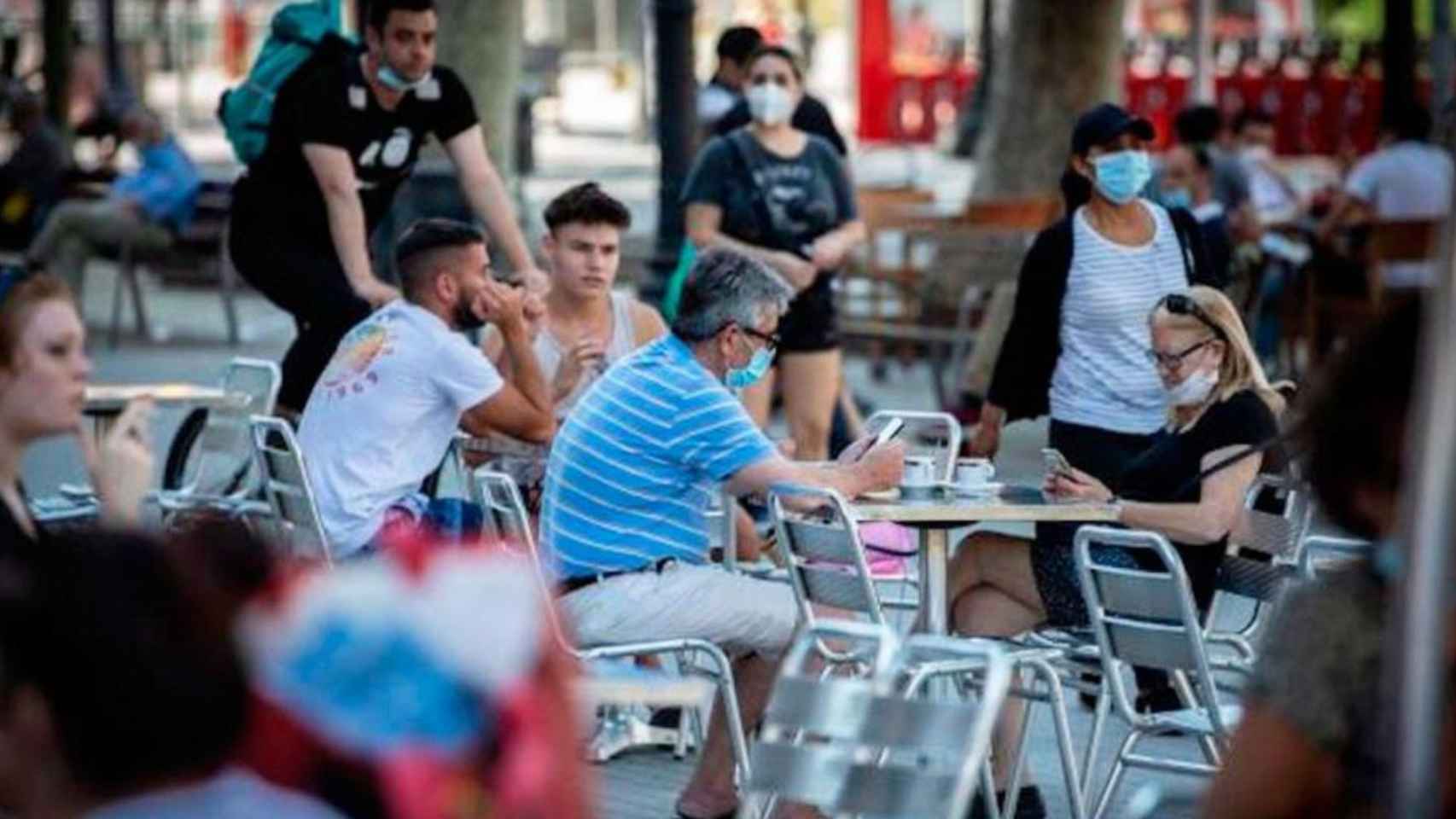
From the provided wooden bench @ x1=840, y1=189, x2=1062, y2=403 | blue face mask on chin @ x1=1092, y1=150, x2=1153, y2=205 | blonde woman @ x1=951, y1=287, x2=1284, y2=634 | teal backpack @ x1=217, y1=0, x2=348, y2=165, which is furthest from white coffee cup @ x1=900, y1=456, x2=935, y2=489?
wooden bench @ x1=840, y1=189, x2=1062, y2=403

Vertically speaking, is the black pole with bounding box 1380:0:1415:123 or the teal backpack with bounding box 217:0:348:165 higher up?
the teal backpack with bounding box 217:0:348:165

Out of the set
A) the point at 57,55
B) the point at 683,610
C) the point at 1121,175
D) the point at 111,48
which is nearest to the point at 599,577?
the point at 683,610

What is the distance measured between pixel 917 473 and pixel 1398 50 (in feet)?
52.8

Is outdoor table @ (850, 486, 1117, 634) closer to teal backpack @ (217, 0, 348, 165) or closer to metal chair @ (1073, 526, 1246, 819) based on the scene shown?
metal chair @ (1073, 526, 1246, 819)

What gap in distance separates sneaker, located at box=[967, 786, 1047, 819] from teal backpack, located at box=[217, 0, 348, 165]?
412cm

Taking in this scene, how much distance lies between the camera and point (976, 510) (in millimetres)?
9461

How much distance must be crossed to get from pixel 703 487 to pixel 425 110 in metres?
3.53

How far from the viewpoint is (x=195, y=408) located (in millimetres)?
13391

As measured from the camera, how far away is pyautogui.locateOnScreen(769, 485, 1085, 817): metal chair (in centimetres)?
891

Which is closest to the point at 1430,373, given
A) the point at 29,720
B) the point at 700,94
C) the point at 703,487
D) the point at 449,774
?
the point at 449,774

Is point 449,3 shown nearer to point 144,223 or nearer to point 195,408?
point 144,223

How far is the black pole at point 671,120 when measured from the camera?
17328 mm

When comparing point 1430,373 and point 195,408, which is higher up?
point 1430,373

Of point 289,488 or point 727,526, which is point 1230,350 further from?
point 289,488
